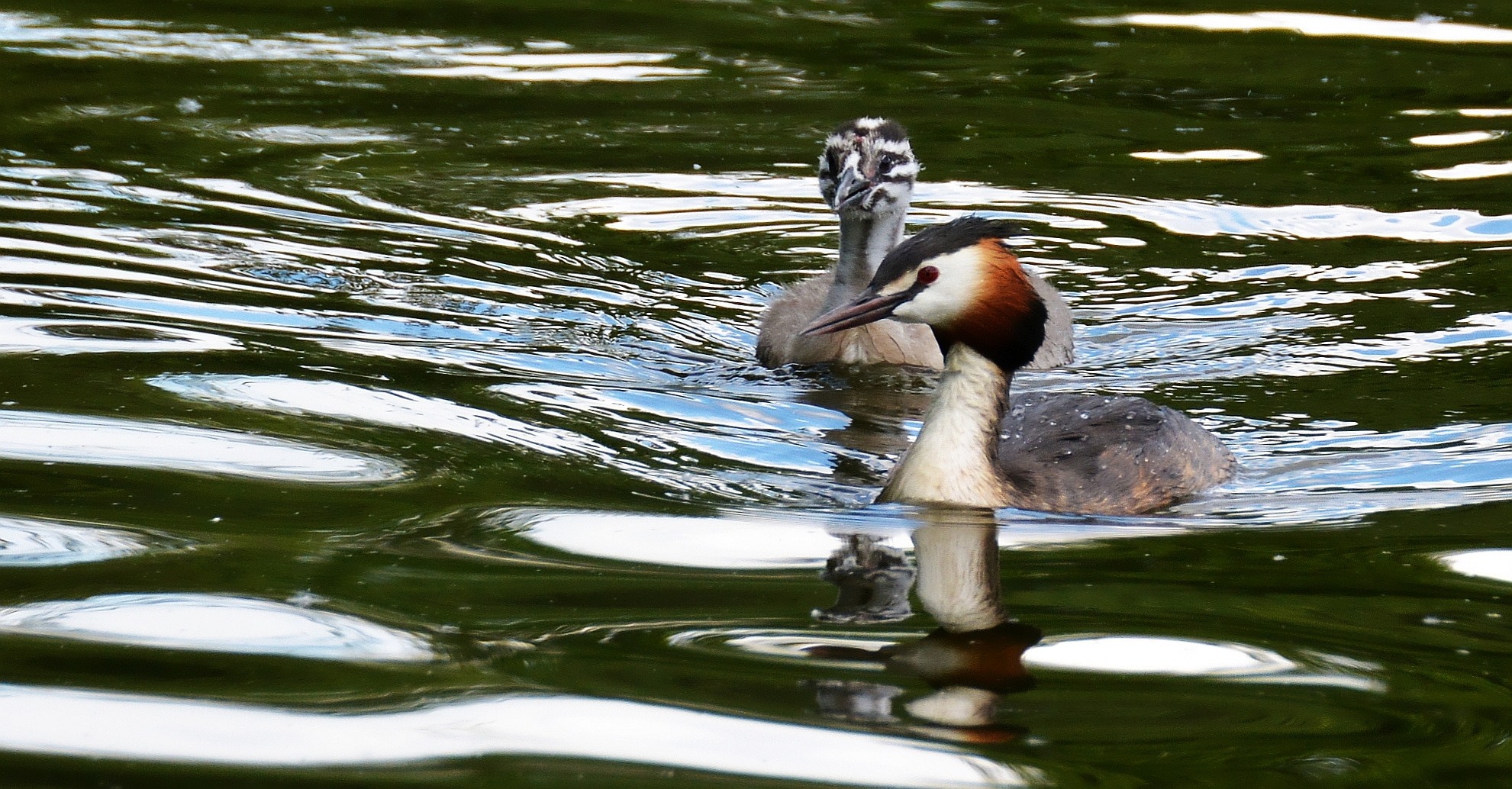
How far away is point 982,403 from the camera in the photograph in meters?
6.40

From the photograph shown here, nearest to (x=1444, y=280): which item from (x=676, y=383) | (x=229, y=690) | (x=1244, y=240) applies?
(x=1244, y=240)

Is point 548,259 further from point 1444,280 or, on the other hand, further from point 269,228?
point 1444,280

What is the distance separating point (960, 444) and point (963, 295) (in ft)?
1.63

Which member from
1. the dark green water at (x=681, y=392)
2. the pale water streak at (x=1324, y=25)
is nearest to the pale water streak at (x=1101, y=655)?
the dark green water at (x=681, y=392)

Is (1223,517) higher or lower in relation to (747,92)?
lower

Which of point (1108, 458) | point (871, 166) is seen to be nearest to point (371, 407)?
point (1108, 458)

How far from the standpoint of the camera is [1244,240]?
35.6 feet

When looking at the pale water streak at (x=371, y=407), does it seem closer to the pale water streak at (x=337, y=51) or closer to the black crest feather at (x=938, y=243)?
the black crest feather at (x=938, y=243)

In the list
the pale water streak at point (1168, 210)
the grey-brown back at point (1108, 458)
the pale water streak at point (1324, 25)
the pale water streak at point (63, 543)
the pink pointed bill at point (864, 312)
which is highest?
the pale water streak at point (1324, 25)

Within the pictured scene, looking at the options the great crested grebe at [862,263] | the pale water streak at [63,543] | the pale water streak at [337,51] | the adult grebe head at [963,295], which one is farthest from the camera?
the pale water streak at [337,51]

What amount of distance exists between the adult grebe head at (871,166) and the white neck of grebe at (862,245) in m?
0.05

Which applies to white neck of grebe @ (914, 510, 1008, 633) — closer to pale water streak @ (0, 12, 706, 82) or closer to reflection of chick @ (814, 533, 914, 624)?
reflection of chick @ (814, 533, 914, 624)

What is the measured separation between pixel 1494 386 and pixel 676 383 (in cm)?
332

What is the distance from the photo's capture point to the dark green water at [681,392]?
4.07 meters
